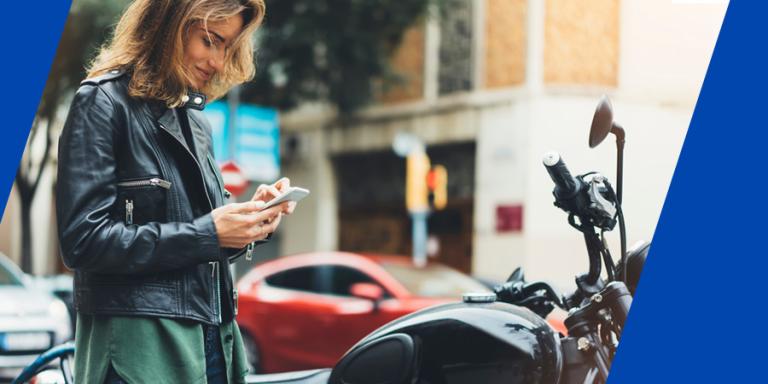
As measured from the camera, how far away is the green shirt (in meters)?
1.63

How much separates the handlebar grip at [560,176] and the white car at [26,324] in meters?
4.42

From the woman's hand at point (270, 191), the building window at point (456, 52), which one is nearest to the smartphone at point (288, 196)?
the woman's hand at point (270, 191)

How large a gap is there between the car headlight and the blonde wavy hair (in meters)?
4.69

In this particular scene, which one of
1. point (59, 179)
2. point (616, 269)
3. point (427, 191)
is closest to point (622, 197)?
point (616, 269)

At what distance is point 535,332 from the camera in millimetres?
1706

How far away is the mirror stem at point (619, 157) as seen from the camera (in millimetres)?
1789

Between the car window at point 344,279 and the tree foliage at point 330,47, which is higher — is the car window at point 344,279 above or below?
below

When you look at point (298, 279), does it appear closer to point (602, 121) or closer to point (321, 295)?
point (321, 295)

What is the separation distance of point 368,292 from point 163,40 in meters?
4.29

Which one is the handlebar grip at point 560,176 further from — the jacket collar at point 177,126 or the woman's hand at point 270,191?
the jacket collar at point 177,126

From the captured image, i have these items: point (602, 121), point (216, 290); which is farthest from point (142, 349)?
point (602, 121)

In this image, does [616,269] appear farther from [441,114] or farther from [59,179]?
[441,114]

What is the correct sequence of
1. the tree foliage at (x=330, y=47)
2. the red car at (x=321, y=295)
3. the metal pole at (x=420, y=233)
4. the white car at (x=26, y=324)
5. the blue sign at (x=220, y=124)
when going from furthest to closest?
the metal pole at (x=420, y=233) → the tree foliage at (x=330, y=47) → the red car at (x=321, y=295) → the white car at (x=26, y=324) → the blue sign at (x=220, y=124)

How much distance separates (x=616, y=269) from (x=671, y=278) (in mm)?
325
